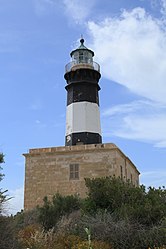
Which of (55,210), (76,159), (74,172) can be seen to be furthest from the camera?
(76,159)

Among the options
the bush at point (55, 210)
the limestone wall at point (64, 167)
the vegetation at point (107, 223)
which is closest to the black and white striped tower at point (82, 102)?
the limestone wall at point (64, 167)

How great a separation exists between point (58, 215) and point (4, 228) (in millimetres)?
6239

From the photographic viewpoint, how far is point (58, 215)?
13180 mm

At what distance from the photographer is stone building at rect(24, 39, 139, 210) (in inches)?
706

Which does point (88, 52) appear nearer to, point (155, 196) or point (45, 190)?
point (45, 190)

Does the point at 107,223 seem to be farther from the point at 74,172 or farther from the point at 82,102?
the point at 82,102

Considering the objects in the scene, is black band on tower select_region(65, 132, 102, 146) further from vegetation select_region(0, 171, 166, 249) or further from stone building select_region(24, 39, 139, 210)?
vegetation select_region(0, 171, 166, 249)

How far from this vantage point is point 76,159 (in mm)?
18328

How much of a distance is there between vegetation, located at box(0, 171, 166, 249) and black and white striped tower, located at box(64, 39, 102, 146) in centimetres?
689

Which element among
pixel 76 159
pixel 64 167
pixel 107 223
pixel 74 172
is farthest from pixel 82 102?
pixel 107 223

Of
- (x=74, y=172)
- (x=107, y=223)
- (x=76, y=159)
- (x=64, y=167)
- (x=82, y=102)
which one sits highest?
(x=82, y=102)

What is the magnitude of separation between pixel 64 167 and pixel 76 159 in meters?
0.73

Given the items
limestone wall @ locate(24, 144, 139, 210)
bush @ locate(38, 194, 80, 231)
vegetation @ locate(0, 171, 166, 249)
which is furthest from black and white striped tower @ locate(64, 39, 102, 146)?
vegetation @ locate(0, 171, 166, 249)

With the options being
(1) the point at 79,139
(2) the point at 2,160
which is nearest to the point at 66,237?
(2) the point at 2,160
